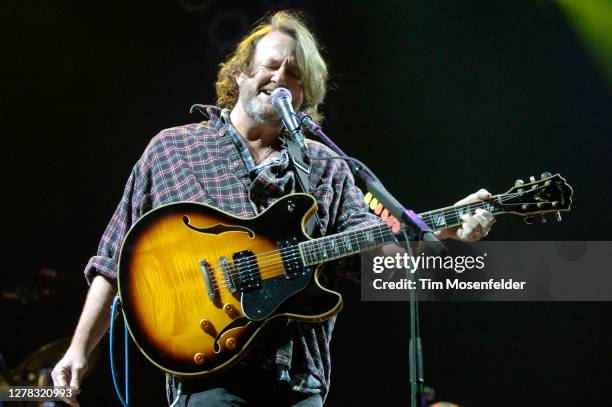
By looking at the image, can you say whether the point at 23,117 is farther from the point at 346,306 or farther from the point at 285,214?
the point at 285,214

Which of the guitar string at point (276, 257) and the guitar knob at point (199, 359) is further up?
the guitar string at point (276, 257)

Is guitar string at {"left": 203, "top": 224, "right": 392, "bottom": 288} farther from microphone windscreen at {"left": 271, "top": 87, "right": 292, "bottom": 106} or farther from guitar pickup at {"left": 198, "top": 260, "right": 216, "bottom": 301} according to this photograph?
microphone windscreen at {"left": 271, "top": 87, "right": 292, "bottom": 106}

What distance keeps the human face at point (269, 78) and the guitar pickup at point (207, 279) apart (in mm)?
684

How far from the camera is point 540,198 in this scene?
224 cm

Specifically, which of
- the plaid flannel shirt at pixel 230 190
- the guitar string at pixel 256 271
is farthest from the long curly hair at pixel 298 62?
the guitar string at pixel 256 271

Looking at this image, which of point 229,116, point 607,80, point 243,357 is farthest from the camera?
point 607,80

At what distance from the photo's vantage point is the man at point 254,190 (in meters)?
2.15

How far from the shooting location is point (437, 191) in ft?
14.0

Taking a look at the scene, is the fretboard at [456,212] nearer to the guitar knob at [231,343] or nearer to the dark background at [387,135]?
the guitar knob at [231,343]

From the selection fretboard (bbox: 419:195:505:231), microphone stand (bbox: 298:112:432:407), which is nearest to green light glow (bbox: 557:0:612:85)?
fretboard (bbox: 419:195:505:231)

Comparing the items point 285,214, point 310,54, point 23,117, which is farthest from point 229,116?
point 23,117

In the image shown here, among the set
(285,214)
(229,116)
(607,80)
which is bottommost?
(285,214)

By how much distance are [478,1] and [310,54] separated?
1980mm

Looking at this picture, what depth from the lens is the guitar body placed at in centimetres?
211
